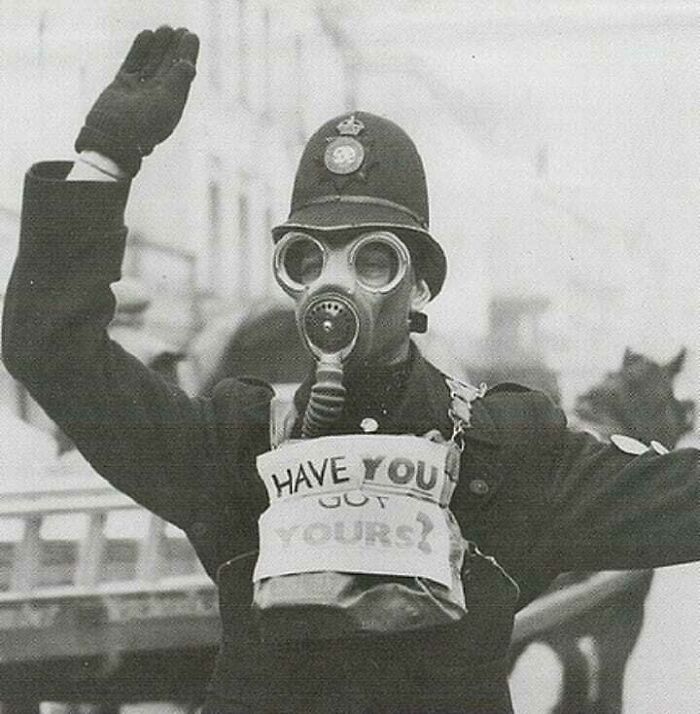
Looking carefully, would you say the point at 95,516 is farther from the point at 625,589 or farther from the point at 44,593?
the point at 625,589

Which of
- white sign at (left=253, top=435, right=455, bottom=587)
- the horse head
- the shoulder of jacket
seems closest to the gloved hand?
white sign at (left=253, top=435, right=455, bottom=587)

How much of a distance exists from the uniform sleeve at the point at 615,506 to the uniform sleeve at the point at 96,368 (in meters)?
0.58

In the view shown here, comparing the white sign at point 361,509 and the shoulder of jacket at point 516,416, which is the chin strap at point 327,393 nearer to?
the white sign at point 361,509

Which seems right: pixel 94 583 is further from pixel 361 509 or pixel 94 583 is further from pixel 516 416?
pixel 516 416

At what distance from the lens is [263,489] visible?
2176 millimetres

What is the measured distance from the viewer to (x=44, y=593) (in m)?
2.31

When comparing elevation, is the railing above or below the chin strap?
below

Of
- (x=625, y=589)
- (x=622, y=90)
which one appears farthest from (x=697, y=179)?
(x=625, y=589)

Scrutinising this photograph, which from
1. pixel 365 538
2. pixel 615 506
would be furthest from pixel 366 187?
pixel 615 506

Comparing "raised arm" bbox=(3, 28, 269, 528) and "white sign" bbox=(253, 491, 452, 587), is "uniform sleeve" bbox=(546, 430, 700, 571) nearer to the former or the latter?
"white sign" bbox=(253, 491, 452, 587)

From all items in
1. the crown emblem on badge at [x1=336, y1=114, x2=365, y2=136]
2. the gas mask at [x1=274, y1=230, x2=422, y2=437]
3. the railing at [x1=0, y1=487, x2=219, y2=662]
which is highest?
the crown emblem on badge at [x1=336, y1=114, x2=365, y2=136]

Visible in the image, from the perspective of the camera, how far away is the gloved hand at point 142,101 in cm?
215

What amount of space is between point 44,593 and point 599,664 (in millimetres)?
→ 1068

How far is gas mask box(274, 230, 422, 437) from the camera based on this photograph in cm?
209
